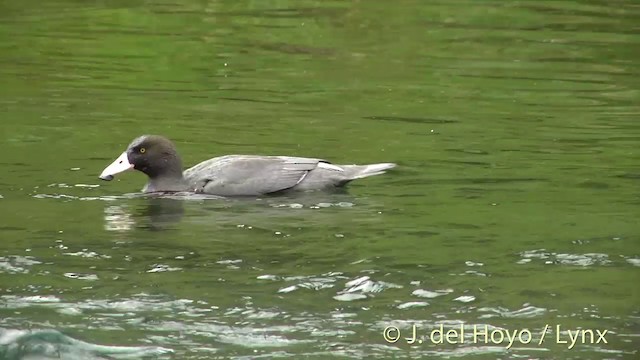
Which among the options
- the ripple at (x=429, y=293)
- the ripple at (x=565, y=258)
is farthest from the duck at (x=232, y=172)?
the ripple at (x=429, y=293)

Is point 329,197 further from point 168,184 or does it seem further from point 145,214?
point 145,214

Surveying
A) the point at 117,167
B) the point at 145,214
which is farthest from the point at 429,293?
the point at 117,167

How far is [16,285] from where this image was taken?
1067 centimetres

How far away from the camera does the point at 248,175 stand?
13641 mm

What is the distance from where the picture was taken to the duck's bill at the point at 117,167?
539 inches

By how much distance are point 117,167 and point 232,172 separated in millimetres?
976

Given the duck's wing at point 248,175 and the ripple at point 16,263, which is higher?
the duck's wing at point 248,175

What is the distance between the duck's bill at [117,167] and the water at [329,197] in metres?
0.17

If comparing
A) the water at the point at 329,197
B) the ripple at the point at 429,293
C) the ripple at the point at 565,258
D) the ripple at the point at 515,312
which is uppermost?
the water at the point at 329,197

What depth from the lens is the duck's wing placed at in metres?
13.6

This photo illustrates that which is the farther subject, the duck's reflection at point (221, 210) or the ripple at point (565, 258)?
the duck's reflection at point (221, 210)

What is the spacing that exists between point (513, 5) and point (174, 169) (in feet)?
45.1

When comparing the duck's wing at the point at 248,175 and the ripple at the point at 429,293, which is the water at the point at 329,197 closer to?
the ripple at the point at 429,293

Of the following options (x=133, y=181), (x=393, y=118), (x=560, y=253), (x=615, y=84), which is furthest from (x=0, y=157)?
(x=615, y=84)
